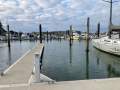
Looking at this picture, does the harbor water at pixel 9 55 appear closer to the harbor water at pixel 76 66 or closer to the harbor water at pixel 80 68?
the harbor water at pixel 76 66

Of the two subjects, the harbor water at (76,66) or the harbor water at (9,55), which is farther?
the harbor water at (9,55)

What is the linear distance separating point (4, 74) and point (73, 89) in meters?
4.17

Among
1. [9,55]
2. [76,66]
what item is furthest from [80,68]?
[9,55]

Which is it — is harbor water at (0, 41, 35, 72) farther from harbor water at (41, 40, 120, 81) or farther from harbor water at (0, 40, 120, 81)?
harbor water at (41, 40, 120, 81)

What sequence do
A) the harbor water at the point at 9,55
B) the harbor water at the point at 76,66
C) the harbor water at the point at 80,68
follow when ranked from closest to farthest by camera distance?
the harbor water at the point at 80,68
the harbor water at the point at 76,66
the harbor water at the point at 9,55

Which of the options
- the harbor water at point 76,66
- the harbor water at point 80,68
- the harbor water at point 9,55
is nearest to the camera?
the harbor water at point 80,68

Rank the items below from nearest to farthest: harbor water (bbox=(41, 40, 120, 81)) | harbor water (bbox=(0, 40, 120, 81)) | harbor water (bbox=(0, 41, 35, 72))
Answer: harbor water (bbox=(41, 40, 120, 81)) → harbor water (bbox=(0, 40, 120, 81)) → harbor water (bbox=(0, 41, 35, 72))

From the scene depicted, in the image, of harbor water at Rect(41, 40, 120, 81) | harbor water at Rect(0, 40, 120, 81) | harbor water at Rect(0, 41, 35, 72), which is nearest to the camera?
harbor water at Rect(41, 40, 120, 81)

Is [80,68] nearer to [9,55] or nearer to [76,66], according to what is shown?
[76,66]

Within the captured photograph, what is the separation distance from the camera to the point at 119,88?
712cm

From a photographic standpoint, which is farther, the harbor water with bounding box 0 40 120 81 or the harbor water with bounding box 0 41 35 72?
the harbor water with bounding box 0 41 35 72

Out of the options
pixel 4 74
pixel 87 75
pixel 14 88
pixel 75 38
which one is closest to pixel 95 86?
pixel 14 88

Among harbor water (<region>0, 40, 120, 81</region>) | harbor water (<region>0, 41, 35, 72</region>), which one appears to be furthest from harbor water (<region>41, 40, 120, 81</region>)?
harbor water (<region>0, 41, 35, 72</region>)

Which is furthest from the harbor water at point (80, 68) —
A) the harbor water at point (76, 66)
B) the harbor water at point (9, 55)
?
the harbor water at point (9, 55)
